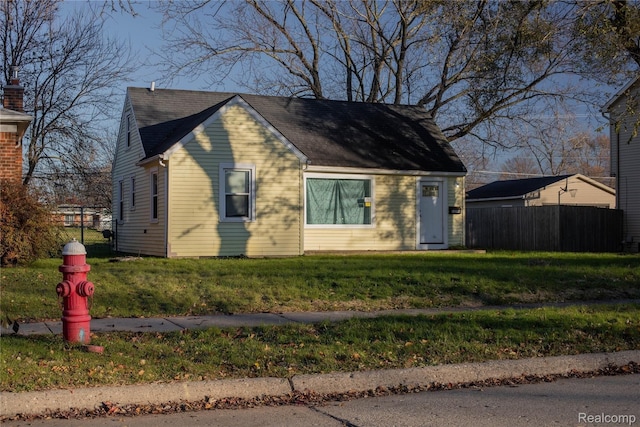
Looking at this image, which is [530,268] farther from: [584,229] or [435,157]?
[584,229]

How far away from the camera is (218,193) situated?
19938 mm

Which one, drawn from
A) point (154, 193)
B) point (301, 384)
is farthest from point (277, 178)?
point (301, 384)

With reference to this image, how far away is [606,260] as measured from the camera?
1839cm

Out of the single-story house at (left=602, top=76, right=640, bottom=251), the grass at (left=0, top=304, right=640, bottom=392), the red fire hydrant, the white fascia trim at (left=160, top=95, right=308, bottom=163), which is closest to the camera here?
the grass at (left=0, top=304, right=640, bottom=392)

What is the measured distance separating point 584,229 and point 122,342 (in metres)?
23.1

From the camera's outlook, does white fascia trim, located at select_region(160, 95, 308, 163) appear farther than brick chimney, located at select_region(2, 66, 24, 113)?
No

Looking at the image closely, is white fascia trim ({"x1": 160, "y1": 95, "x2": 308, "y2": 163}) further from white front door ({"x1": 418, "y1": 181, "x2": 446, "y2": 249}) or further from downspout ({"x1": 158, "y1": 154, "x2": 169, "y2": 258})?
white front door ({"x1": 418, "y1": 181, "x2": 446, "y2": 249})

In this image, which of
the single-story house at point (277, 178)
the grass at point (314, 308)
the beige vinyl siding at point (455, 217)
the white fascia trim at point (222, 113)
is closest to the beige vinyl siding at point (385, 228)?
the single-story house at point (277, 178)

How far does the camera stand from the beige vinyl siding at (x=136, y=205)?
66.8 ft

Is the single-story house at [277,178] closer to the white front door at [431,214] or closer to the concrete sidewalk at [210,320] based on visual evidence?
the white front door at [431,214]

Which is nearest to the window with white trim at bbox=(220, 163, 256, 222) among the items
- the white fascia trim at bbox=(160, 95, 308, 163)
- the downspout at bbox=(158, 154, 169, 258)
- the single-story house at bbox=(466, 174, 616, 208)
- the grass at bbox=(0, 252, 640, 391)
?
the white fascia trim at bbox=(160, 95, 308, 163)

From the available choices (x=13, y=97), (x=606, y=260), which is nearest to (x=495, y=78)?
(x=606, y=260)

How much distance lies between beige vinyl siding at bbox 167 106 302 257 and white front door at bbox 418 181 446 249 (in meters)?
4.70

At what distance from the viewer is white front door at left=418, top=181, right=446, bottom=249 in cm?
2359
